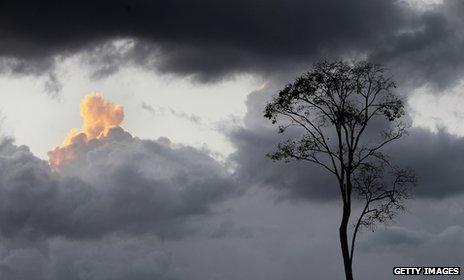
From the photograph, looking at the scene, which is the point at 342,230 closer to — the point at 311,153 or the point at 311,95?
the point at 311,153

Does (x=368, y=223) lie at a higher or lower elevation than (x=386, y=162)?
lower

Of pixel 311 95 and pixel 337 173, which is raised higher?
pixel 311 95

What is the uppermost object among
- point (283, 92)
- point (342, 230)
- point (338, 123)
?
point (283, 92)

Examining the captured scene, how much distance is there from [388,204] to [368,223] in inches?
81.3

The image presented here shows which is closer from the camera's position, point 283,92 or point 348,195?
point 348,195

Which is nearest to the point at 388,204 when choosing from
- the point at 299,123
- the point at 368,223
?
the point at 368,223

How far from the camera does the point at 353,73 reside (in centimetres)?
4841

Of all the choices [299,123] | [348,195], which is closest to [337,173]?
[348,195]

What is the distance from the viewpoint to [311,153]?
4912 centimetres

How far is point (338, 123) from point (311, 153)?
324cm

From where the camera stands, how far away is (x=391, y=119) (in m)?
48.6

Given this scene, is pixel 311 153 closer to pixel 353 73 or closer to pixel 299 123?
pixel 299 123

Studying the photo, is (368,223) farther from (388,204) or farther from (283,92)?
(283,92)

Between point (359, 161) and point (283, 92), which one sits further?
point (283, 92)
